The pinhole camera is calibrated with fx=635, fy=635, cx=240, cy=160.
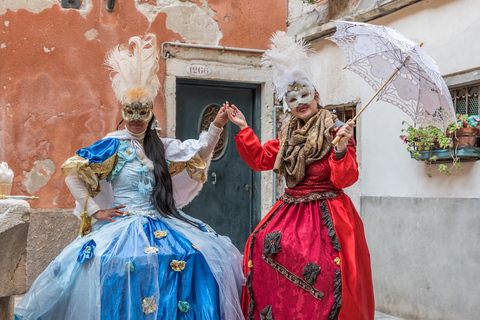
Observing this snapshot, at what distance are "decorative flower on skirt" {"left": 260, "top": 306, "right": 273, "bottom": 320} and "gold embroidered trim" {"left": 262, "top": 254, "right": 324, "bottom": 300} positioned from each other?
239mm

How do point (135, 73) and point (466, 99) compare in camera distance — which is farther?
point (466, 99)

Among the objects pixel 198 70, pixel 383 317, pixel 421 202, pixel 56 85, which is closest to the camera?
pixel 421 202

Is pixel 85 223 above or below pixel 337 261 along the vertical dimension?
above

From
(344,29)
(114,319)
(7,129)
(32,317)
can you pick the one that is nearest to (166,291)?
(114,319)

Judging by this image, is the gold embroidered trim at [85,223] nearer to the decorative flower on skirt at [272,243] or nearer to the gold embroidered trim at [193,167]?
the gold embroidered trim at [193,167]

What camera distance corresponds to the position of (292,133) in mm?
4188

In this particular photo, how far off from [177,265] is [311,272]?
804 mm

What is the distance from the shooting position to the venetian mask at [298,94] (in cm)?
411

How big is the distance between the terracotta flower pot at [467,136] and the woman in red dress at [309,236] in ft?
4.91

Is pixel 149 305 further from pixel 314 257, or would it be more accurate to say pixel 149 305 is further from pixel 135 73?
pixel 135 73

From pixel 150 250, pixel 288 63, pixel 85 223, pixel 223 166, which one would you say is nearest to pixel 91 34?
pixel 223 166

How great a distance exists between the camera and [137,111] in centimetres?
421

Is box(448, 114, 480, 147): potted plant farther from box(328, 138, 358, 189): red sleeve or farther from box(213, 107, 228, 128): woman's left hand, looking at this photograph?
box(213, 107, 228, 128): woman's left hand

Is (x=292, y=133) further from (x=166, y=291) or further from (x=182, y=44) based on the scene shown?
(x=182, y=44)
